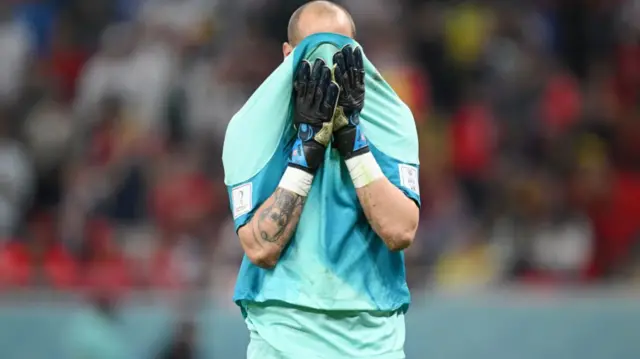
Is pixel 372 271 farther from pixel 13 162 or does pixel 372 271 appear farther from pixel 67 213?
pixel 13 162

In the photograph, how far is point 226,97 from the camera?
27.3 ft

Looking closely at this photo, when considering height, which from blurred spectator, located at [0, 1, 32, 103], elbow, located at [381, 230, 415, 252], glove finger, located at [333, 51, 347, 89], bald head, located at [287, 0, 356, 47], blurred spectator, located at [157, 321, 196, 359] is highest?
blurred spectator, located at [0, 1, 32, 103]

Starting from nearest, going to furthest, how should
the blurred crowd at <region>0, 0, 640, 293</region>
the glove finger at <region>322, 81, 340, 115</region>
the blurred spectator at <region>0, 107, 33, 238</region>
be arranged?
the glove finger at <region>322, 81, 340, 115</region> → the blurred crowd at <region>0, 0, 640, 293</region> → the blurred spectator at <region>0, 107, 33, 238</region>

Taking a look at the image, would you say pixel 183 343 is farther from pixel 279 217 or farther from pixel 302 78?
pixel 302 78

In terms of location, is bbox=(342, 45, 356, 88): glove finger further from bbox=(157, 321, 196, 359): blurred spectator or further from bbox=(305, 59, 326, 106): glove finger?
bbox=(157, 321, 196, 359): blurred spectator

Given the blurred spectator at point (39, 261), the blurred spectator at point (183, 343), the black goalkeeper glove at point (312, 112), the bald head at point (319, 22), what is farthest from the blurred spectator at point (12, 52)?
the black goalkeeper glove at point (312, 112)

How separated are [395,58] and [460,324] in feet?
7.66

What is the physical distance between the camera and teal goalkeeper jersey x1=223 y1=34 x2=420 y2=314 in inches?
132

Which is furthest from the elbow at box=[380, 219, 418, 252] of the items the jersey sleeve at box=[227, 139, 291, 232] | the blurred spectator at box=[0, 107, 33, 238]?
the blurred spectator at box=[0, 107, 33, 238]

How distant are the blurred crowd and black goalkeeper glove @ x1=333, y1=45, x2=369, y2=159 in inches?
149

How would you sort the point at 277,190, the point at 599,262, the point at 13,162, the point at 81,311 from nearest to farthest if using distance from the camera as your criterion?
the point at 277,190 → the point at 81,311 → the point at 599,262 → the point at 13,162

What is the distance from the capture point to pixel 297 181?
3330 millimetres

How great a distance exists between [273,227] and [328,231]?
0.17 metres

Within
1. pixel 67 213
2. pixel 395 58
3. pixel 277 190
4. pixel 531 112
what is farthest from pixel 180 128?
pixel 277 190
